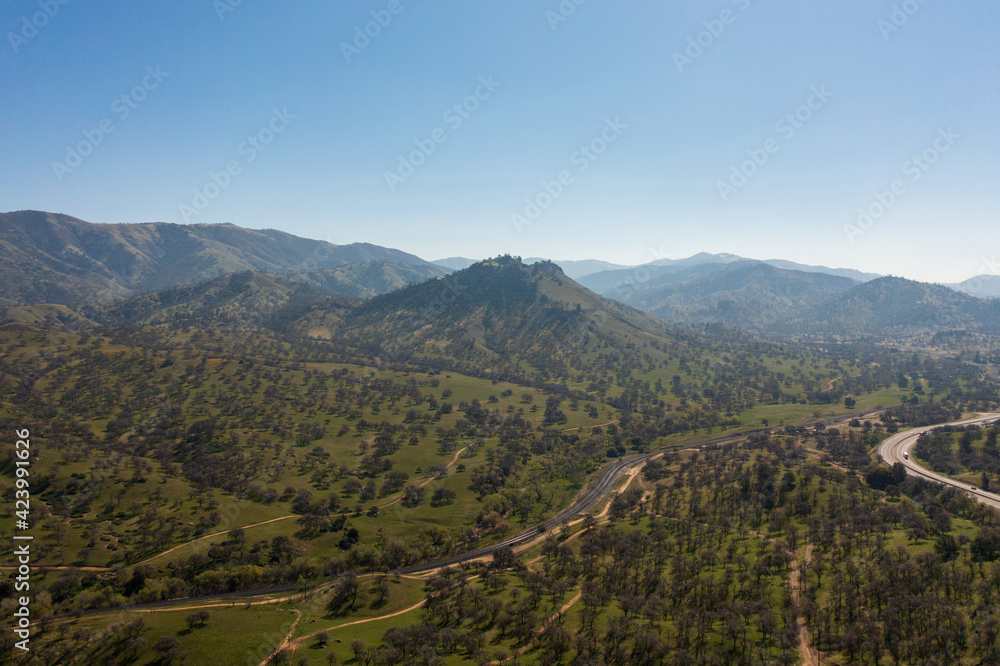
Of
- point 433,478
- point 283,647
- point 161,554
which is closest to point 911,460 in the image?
point 433,478

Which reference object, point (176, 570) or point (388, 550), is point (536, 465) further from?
point (176, 570)

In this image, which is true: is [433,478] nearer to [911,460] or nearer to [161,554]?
[161,554]

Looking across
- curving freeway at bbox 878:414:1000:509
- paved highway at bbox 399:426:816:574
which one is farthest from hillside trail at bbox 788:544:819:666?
curving freeway at bbox 878:414:1000:509

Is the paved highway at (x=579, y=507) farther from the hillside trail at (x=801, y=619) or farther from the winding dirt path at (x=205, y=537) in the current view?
the hillside trail at (x=801, y=619)

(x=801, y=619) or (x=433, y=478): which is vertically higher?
(x=433, y=478)

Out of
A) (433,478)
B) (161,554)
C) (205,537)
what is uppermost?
(433,478)

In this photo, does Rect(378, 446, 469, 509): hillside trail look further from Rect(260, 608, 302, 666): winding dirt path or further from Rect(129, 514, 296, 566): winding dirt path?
Rect(260, 608, 302, 666): winding dirt path

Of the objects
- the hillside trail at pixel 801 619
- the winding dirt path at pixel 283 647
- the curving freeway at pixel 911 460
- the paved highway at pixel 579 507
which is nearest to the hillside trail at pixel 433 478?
the paved highway at pixel 579 507

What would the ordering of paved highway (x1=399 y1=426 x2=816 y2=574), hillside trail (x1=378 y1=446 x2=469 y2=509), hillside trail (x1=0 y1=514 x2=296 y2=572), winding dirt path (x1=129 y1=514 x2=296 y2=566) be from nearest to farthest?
hillside trail (x1=0 y1=514 x2=296 y2=572) < winding dirt path (x1=129 y1=514 x2=296 y2=566) < paved highway (x1=399 y1=426 x2=816 y2=574) < hillside trail (x1=378 y1=446 x2=469 y2=509)

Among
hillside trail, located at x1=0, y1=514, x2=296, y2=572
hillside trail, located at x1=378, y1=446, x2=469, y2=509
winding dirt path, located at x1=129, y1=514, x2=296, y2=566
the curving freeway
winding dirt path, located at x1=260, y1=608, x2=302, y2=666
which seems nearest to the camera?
winding dirt path, located at x1=260, y1=608, x2=302, y2=666
